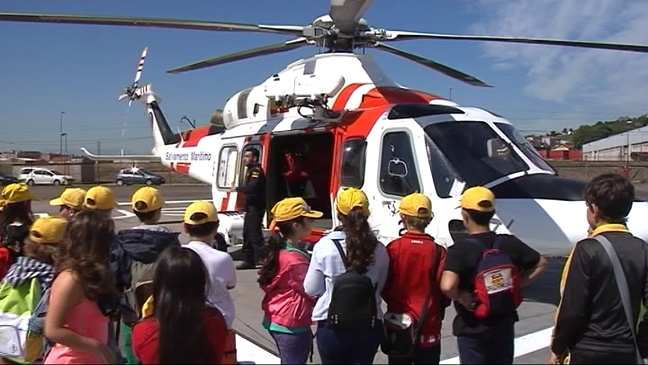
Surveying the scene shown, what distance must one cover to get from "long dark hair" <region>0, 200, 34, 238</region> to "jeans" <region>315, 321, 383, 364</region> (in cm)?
230

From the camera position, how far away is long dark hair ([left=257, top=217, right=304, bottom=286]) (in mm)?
3902

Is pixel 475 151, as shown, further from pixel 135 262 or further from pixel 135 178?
pixel 135 178

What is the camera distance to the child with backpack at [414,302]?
11.8 ft

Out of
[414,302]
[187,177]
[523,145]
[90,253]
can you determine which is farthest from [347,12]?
[187,177]

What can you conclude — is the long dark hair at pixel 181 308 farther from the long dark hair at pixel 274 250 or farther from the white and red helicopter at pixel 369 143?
the white and red helicopter at pixel 369 143

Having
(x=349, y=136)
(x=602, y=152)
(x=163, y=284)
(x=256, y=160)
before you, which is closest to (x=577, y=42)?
(x=349, y=136)

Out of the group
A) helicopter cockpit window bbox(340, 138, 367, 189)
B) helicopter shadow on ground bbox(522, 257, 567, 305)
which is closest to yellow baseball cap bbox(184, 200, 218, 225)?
helicopter cockpit window bbox(340, 138, 367, 189)

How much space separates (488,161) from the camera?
285 inches

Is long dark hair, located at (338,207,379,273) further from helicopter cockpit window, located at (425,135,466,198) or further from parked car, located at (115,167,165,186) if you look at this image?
parked car, located at (115,167,165,186)

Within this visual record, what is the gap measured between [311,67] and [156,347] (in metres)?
7.48

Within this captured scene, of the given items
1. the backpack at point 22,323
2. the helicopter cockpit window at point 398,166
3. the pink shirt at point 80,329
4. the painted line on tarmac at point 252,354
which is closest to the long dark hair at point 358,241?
the pink shirt at point 80,329

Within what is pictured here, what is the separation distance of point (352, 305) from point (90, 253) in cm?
138

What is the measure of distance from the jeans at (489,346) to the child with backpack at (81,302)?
6.04ft

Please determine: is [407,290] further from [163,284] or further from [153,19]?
[153,19]
